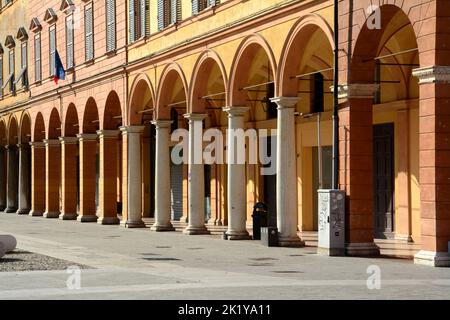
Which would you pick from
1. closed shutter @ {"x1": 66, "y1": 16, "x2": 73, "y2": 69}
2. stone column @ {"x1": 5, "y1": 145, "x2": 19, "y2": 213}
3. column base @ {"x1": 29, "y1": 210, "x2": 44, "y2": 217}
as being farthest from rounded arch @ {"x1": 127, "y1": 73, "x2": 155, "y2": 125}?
stone column @ {"x1": 5, "y1": 145, "x2": 19, "y2": 213}

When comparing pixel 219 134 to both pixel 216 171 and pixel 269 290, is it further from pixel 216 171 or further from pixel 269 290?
pixel 269 290

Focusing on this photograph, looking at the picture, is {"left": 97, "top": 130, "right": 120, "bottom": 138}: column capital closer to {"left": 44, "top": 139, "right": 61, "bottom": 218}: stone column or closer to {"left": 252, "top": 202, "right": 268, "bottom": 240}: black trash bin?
{"left": 44, "top": 139, "right": 61, "bottom": 218}: stone column

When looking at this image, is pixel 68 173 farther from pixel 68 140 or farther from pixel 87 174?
pixel 87 174

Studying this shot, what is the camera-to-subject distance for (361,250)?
20938mm

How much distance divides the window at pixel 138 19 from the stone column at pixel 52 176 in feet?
35.0

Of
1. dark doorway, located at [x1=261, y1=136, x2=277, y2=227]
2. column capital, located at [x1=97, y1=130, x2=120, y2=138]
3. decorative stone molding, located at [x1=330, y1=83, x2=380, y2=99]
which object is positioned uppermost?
decorative stone molding, located at [x1=330, y1=83, x2=380, y2=99]

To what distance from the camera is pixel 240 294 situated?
1376 cm

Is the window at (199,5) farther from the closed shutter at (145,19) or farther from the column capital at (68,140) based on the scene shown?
the column capital at (68,140)

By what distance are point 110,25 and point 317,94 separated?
32.3 ft

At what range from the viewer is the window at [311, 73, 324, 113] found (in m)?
29.5

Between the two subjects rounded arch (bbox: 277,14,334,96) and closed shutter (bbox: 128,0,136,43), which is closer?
rounded arch (bbox: 277,14,334,96)

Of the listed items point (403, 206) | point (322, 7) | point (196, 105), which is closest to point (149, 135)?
point (196, 105)

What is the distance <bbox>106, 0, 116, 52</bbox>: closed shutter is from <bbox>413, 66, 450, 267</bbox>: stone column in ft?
62.8
